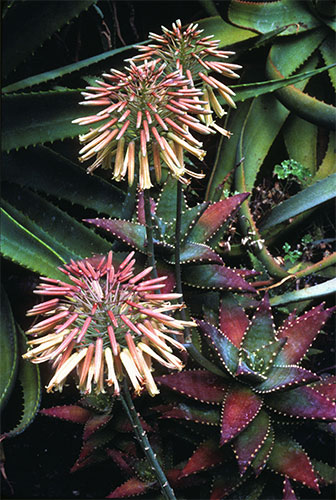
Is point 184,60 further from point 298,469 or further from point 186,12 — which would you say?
point 186,12

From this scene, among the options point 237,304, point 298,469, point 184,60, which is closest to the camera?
point 184,60

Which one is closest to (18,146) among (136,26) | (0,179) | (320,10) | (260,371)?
(0,179)

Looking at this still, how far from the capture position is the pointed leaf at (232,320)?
1.07 metres

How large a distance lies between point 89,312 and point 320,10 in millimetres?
1225

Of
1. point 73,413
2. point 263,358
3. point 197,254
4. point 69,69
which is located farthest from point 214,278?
point 69,69

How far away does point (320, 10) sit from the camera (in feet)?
4.83

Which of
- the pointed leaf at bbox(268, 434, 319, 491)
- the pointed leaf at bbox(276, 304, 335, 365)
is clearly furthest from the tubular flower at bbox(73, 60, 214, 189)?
the pointed leaf at bbox(268, 434, 319, 491)

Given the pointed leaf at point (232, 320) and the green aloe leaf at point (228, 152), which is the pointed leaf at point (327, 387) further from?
the green aloe leaf at point (228, 152)

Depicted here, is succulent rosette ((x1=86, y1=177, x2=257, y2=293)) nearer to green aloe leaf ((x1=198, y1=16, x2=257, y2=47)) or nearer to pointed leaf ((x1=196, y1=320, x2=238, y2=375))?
pointed leaf ((x1=196, y1=320, x2=238, y2=375))

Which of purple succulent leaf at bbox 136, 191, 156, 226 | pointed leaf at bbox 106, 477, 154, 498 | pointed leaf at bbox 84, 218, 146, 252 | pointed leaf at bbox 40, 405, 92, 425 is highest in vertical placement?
purple succulent leaf at bbox 136, 191, 156, 226

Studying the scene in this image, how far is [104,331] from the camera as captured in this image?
25.8 inches

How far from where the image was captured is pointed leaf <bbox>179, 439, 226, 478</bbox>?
981mm

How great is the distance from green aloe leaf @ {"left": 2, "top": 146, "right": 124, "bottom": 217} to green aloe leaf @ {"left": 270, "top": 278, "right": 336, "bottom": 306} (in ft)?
1.46

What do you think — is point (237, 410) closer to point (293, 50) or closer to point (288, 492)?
point (288, 492)
